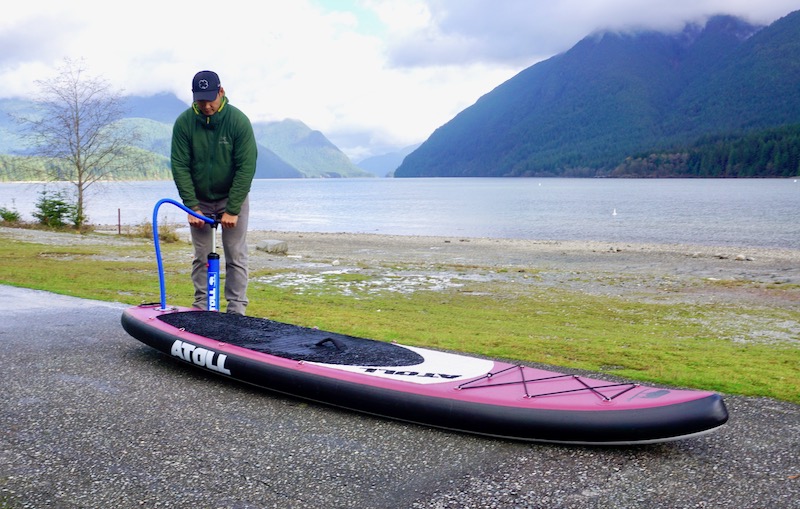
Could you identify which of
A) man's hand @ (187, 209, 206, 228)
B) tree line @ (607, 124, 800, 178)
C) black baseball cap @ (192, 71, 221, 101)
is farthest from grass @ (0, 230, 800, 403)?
tree line @ (607, 124, 800, 178)

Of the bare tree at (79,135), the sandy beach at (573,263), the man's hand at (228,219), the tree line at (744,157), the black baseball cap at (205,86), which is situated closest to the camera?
the black baseball cap at (205,86)

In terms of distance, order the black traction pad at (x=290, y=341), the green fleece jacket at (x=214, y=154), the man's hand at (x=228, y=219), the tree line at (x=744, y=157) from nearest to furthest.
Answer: the black traction pad at (x=290, y=341) < the green fleece jacket at (x=214, y=154) < the man's hand at (x=228, y=219) < the tree line at (x=744, y=157)

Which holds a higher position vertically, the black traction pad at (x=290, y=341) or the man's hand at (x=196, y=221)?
the man's hand at (x=196, y=221)

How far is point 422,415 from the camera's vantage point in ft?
17.4

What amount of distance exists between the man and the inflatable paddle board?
1.63 metres

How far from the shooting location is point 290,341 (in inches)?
262

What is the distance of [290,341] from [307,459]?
6.58 ft

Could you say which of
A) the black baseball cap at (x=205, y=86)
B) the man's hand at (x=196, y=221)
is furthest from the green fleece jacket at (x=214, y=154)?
the black baseball cap at (x=205, y=86)

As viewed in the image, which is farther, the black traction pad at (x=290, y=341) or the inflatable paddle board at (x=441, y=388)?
the black traction pad at (x=290, y=341)

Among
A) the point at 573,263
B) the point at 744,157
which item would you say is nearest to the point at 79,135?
the point at 573,263

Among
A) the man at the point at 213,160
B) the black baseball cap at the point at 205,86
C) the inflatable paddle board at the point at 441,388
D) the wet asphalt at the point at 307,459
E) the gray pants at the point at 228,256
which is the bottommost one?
the wet asphalt at the point at 307,459

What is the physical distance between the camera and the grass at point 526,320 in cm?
779

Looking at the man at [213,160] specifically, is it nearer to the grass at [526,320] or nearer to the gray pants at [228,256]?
the gray pants at [228,256]

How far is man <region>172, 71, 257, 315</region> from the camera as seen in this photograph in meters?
7.83
